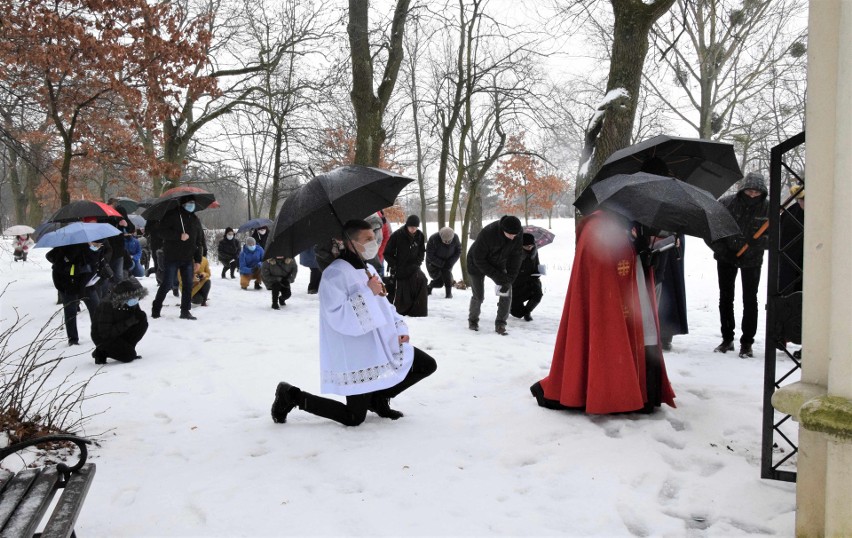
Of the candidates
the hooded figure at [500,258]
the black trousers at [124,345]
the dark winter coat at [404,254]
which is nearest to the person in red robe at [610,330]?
the hooded figure at [500,258]

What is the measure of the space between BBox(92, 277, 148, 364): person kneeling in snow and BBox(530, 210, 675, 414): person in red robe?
474 cm

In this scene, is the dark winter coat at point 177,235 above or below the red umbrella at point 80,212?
below

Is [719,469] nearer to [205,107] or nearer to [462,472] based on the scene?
[462,472]

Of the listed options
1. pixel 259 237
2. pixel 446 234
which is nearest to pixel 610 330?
pixel 446 234

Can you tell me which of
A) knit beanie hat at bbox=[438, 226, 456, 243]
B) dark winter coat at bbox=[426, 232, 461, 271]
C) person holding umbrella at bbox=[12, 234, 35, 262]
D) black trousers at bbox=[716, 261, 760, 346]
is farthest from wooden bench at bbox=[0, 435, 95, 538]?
person holding umbrella at bbox=[12, 234, 35, 262]

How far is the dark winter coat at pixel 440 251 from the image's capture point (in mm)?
11062

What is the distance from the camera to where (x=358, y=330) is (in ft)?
12.9

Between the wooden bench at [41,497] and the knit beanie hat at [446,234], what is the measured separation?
320 inches

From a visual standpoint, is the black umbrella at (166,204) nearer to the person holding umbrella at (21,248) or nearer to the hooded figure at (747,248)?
the hooded figure at (747,248)

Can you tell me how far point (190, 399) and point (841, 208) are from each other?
4.91m

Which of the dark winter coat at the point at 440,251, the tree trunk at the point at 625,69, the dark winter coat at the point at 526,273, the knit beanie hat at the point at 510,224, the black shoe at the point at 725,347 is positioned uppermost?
the tree trunk at the point at 625,69

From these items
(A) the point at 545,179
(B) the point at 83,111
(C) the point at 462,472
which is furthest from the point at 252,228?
(A) the point at 545,179

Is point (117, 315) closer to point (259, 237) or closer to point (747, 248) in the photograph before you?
point (747, 248)

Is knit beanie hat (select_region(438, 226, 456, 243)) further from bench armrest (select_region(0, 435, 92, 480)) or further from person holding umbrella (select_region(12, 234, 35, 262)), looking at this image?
person holding umbrella (select_region(12, 234, 35, 262))
